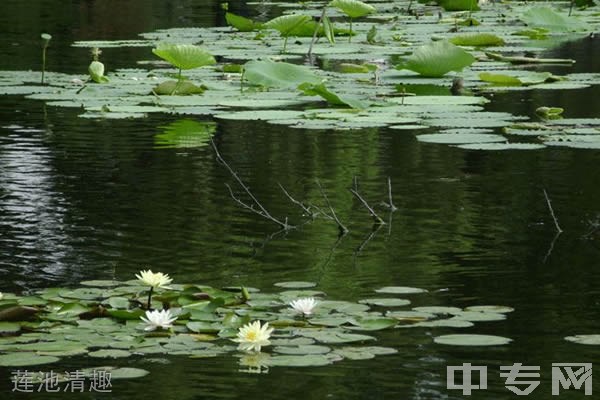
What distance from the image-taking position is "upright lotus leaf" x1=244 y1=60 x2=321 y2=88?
8.45 meters

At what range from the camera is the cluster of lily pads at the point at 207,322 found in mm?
3437

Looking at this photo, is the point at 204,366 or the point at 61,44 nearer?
the point at 204,366

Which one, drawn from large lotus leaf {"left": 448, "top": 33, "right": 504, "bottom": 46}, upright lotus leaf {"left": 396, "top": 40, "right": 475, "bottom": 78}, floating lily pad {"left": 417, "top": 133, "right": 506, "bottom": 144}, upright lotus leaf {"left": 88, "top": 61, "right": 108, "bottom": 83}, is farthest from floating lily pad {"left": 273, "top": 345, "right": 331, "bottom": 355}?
large lotus leaf {"left": 448, "top": 33, "right": 504, "bottom": 46}

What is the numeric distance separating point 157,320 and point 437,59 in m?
5.92

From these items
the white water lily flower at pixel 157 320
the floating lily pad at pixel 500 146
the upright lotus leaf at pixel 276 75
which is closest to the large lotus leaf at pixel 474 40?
the upright lotus leaf at pixel 276 75

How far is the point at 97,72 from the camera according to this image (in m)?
9.30

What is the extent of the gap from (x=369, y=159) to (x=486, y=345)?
121 inches

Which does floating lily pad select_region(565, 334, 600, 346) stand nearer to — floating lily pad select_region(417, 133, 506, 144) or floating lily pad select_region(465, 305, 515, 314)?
floating lily pad select_region(465, 305, 515, 314)

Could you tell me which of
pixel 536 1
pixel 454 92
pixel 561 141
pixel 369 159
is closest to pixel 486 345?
pixel 369 159

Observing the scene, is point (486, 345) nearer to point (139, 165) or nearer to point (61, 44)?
point (139, 165)

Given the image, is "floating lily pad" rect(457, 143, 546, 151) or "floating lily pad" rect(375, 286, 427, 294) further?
"floating lily pad" rect(457, 143, 546, 151)

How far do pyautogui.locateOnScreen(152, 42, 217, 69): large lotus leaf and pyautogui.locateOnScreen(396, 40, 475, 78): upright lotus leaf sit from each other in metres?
1.36

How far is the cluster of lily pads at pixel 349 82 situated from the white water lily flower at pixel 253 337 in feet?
10.9

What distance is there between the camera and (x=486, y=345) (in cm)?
354
